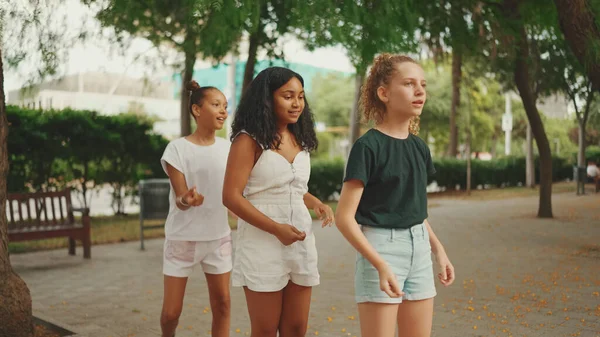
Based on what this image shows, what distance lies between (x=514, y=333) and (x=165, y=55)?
949 centimetres

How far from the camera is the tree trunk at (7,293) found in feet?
16.1

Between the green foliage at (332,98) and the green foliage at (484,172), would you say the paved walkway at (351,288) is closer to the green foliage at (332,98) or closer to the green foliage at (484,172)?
the green foliage at (484,172)

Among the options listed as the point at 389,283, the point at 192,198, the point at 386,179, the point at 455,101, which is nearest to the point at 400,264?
the point at 389,283

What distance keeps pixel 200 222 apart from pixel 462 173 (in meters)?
24.5

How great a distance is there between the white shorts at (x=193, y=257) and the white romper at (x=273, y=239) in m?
1.07

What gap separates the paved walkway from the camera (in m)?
5.83

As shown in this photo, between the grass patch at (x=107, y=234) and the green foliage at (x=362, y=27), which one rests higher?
the green foliage at (x=362, y=27)

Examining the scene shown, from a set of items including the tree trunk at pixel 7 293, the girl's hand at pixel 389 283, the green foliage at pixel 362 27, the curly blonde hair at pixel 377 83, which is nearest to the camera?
the girl's hand at pixel 389 283

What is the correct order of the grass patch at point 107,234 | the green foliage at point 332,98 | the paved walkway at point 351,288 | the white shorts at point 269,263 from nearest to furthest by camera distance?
the white shorts at point 269,263 → the paved walkway at point 351,288 → the grass patch at point 107,234 → the green foliage at point 332,98

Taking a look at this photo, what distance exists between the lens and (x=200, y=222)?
419cm

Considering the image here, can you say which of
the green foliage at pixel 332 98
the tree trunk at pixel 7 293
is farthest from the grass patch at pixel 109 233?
the green foliage at pixel 332 98

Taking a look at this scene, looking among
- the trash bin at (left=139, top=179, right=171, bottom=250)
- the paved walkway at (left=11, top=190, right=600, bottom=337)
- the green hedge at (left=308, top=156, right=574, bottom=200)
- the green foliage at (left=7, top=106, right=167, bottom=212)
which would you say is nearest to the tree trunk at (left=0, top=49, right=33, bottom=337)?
the paved walkway at (left=11, top=190, right=600, bottom=337)

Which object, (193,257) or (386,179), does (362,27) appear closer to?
(193,257)

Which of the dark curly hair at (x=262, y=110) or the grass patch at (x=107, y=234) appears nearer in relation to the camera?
the dark curly hair at (x=262, y=110)
